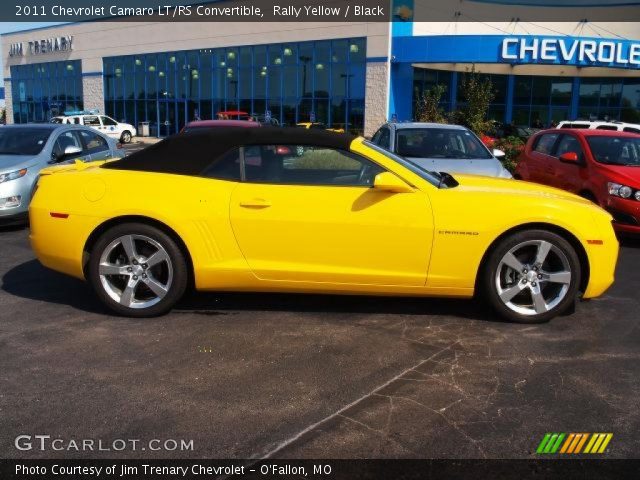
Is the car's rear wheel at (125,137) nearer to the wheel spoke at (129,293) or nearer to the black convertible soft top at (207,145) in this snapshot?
the black convertible soft top at (207,145)

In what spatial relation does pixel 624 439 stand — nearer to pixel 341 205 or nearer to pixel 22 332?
pixel 341 205

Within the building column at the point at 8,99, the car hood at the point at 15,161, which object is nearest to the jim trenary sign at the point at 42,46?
the building column at the point at 8,99

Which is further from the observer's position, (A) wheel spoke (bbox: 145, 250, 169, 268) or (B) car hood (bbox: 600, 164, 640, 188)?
(B) car hood (bbox: 600, 164, 640, 188)

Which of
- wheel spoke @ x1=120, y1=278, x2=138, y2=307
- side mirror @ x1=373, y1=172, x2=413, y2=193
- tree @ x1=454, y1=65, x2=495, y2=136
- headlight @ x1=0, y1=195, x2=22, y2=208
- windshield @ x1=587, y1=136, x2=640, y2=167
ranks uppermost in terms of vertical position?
tree @ x1=454, y1=65, x2=495, y2=136

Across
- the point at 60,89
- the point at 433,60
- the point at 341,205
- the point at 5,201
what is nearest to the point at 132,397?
the point at 341,205

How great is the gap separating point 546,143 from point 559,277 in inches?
227

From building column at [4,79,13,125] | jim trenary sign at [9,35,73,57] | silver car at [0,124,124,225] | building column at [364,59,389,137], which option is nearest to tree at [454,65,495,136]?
silver car at [0,124,124,225]

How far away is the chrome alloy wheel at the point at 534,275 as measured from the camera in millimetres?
4605

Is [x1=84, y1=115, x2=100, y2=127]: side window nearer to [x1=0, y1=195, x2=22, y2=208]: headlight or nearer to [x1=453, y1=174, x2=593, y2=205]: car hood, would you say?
[x1=0, y1=195, x2=22, y2=208]: headlight

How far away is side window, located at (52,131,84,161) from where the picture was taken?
9078 millimetres

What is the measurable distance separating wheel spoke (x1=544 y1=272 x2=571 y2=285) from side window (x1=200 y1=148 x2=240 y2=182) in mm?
2548

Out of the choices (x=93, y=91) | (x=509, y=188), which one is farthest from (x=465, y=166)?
(x=93, y=91)

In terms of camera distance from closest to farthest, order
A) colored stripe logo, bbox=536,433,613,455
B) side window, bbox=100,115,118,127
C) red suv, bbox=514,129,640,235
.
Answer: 1. colored stripe logo, bbox=536,433,613,455
2. red suv, bbox=514,129,640,235
3. side window, bbox=100,115,118,127

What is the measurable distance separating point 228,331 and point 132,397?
1.15 metres
